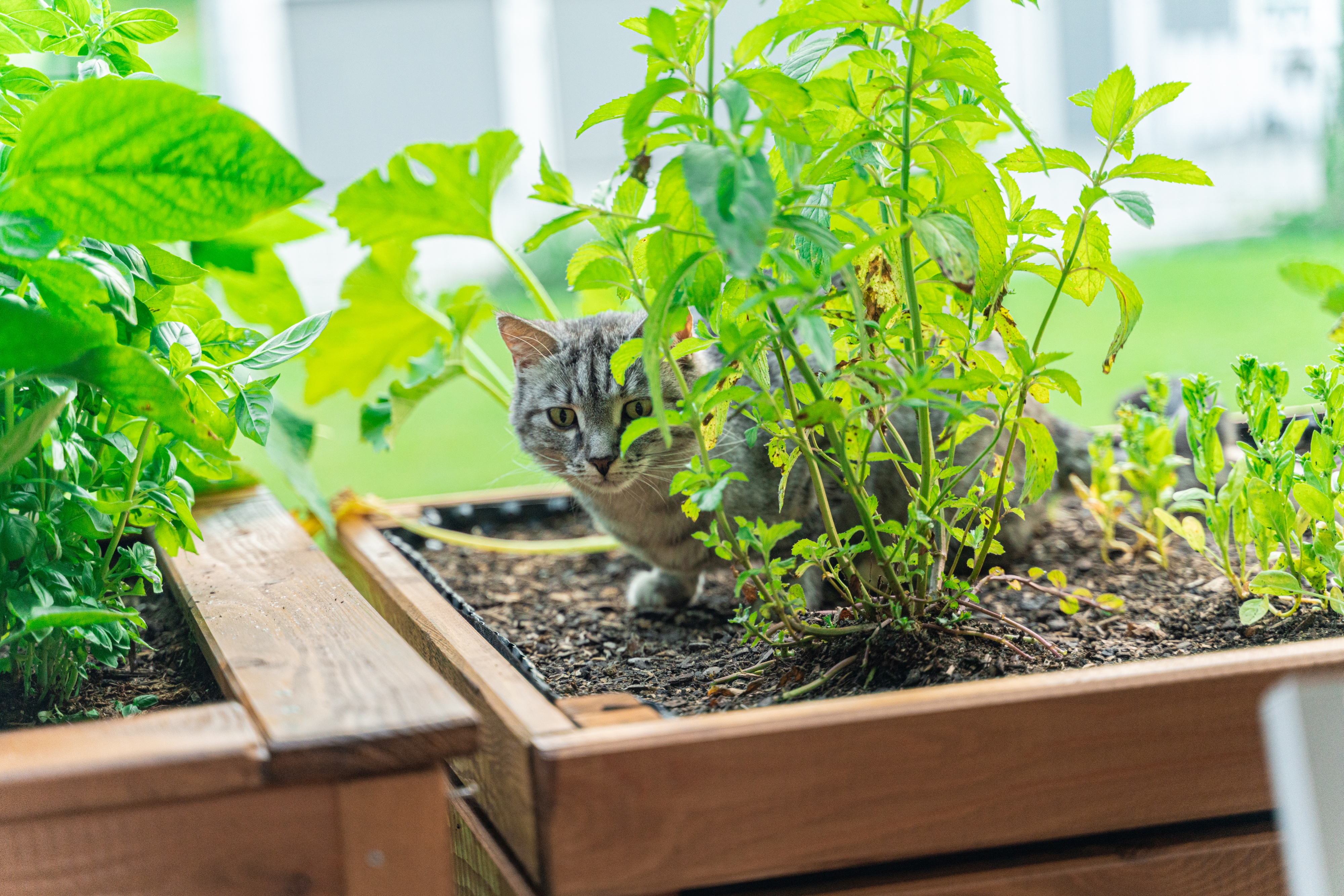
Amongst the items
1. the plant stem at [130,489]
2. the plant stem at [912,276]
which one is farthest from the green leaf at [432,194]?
the plant stem at [912,276]

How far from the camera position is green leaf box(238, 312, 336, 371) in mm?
814

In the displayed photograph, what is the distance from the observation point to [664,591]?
1.26m

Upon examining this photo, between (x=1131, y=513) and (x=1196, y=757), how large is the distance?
0.75 m

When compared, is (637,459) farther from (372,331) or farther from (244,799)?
(244,799)

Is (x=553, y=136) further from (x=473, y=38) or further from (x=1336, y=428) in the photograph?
(x=1336, y=428)

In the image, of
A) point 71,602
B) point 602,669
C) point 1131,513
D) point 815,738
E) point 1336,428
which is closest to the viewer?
point 815,738

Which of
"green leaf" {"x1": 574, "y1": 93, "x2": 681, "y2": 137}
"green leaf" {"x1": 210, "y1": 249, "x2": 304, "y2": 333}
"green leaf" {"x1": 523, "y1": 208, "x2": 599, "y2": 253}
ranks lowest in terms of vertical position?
"green leaf" {"x1": 523, "y1": 208, "x2": 599, "y2": 253}

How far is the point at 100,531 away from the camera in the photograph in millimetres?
792

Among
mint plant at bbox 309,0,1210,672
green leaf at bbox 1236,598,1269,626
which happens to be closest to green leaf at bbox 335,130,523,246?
mint plant at bbox 309,0,1210,672

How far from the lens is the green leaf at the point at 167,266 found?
0.82m

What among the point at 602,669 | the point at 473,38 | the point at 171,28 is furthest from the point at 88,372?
the point at 473,38

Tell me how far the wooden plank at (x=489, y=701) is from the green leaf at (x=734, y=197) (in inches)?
11.9

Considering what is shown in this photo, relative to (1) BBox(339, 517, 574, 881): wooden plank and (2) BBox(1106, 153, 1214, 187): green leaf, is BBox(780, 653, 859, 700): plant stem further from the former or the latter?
(2) BBox(1106, 153, 1214, 187): green leaf

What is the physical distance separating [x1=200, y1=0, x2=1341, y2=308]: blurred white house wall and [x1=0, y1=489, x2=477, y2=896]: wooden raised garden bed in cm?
281
